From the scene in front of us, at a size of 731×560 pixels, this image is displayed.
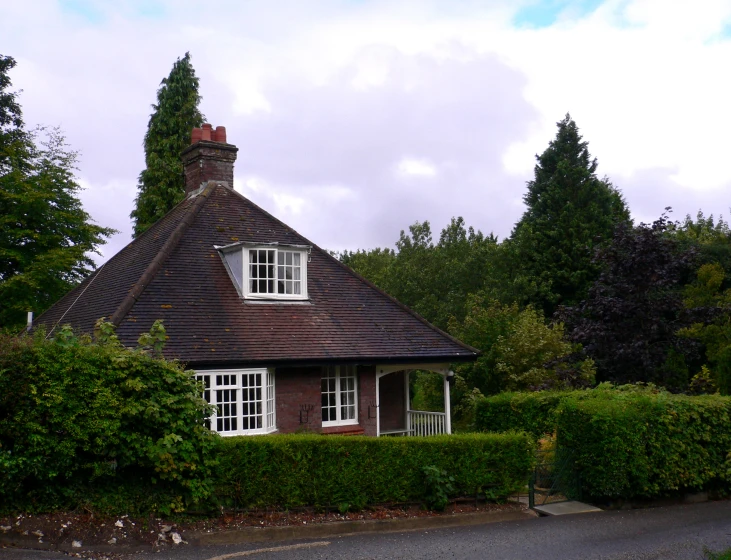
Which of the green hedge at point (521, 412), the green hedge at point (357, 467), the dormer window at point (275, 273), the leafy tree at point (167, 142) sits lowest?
the green hedge at point (357, 467)

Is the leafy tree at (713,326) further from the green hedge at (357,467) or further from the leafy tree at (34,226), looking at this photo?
the leafy tree at (34,226)

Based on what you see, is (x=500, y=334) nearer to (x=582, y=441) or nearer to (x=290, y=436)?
(x=582, y=441)

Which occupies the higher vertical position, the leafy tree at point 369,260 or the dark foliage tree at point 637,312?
the leafy tree at point 369,260

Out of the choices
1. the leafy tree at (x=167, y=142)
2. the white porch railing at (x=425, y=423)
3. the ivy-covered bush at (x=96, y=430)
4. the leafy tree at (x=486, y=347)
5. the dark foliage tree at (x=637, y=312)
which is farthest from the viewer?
the leafy tree at (x=167, y=142)

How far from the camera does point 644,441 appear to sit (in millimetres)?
13984

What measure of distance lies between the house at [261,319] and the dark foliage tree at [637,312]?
3687 mm

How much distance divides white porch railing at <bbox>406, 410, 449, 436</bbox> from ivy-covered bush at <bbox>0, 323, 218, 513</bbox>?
9386mm

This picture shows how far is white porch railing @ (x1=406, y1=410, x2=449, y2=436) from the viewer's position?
1970cm

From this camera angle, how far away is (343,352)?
17578 mm

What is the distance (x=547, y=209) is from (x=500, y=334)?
17.2 m

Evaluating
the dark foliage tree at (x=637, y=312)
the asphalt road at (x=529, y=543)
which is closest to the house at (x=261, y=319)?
the dark foliage tree at (x=637, y=312)

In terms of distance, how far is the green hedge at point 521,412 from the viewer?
16875mm

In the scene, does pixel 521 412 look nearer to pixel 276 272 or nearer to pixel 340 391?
pixel 340 391

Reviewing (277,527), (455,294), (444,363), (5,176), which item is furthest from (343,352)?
(455,294)
